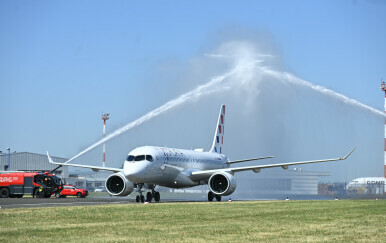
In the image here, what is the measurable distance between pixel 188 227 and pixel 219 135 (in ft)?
145

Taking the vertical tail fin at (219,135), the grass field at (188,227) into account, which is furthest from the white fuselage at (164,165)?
the grass field at (188,227)

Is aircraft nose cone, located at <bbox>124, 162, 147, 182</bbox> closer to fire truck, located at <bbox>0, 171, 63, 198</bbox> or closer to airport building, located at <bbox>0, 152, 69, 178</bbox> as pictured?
fire truck, located at <bbox>0, 171, 63, 198</bbox>

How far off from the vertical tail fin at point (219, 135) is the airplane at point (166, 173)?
261 inches

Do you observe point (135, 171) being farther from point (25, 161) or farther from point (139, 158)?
point (25, 161)

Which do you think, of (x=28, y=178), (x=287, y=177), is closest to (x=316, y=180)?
(x=287, y=177)

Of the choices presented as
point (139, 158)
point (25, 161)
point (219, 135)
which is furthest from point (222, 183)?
point (25, 161)

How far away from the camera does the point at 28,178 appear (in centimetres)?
6225

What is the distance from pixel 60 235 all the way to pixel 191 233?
403 cm

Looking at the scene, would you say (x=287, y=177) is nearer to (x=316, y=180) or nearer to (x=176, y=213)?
(x=316, y=180)

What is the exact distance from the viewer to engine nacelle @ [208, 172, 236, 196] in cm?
4916

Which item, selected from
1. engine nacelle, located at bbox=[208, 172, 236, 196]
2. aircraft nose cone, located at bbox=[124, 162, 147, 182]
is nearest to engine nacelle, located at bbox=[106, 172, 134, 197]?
A: aircraft nose cone, located at bbox=[124, 162, 147, 182]

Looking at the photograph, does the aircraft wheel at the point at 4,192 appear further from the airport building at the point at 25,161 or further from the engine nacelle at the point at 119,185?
the airport building at the point at 25,161

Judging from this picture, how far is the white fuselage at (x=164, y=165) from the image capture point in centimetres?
4544

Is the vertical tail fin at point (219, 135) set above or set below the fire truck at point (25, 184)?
above
